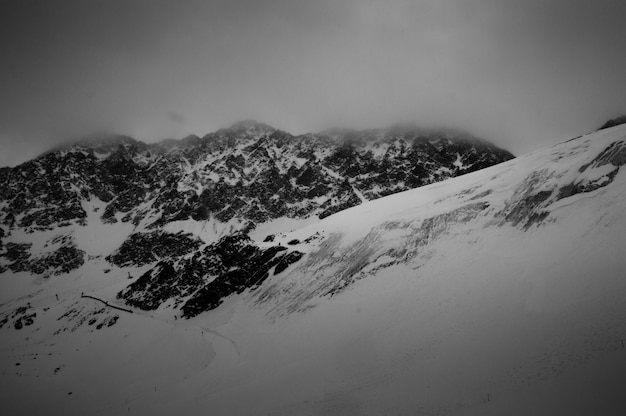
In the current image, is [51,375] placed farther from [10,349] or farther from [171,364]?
[10,349]

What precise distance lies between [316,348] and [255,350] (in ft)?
35.7

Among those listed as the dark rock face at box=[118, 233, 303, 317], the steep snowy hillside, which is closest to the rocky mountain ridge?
the dark rock face at box=[118, 233, 303, 317]

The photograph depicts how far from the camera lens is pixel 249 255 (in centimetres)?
7794

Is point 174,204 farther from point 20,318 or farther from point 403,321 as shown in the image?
point 403,321

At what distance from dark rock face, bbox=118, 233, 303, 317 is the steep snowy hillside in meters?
0.56

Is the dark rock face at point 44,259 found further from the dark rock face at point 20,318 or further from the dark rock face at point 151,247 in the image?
the dark rock face at point 20,318

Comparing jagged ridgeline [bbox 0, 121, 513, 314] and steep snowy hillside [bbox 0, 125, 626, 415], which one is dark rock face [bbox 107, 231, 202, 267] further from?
steep snowy hillside [bbox 0, 125, 626, 415]

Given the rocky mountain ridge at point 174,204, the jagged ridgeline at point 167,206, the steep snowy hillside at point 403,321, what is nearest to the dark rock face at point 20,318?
the steep snowy hillside at point 403,321

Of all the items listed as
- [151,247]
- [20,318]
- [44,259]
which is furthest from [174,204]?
[20,318]

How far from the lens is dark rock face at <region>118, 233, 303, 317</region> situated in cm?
7131

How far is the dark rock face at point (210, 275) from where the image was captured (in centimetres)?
7131

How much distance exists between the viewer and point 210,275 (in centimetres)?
7944

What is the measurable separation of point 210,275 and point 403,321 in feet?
178

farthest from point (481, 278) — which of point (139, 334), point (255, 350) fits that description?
point (139, 334)
